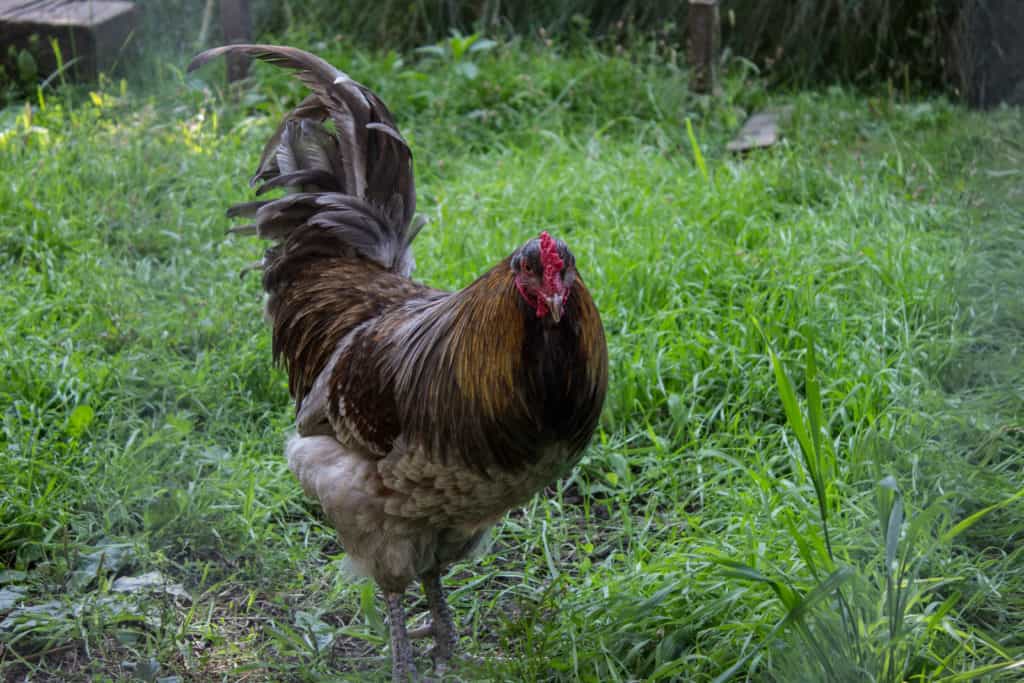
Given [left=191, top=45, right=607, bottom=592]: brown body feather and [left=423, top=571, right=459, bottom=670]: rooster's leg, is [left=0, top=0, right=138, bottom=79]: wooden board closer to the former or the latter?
[left=191, top=45, right=607, bottom=592]: brown body feather

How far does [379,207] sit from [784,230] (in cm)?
229

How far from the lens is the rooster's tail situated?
344cm

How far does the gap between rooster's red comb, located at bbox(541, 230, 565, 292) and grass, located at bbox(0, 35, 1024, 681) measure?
0.60m

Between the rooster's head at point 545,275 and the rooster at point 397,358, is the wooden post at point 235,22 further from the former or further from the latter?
the rooster's head at point 545,275

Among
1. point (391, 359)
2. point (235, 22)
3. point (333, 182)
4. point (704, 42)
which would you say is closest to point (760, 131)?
point (704, 42)

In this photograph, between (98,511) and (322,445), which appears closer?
(322,445)

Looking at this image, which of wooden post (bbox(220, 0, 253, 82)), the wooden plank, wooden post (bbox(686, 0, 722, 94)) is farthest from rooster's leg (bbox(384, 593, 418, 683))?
wooden post (bbox(686, 0, 722, 94))

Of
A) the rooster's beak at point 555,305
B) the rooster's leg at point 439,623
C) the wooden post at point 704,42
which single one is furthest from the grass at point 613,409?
the rooster's beak at point 555,305

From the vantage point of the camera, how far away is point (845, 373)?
402 centimetres

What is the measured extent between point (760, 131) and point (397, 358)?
406cm

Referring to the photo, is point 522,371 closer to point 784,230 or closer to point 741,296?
point 741,296

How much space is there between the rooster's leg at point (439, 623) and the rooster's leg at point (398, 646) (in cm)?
15

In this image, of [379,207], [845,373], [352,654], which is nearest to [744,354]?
[845,373]

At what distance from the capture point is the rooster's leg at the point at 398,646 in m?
3.15
